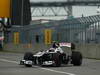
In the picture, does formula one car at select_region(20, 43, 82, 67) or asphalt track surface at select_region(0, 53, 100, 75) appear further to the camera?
formula one car at select_region(20, 43, 82, 67)

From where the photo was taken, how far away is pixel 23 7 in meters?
66.0

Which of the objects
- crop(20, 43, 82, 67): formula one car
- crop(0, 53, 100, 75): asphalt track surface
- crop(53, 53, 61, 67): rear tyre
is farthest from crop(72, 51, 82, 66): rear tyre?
crop(53, 53, 61, 67): rear tyre

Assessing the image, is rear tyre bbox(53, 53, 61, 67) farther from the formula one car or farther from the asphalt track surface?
the asphalt track surface

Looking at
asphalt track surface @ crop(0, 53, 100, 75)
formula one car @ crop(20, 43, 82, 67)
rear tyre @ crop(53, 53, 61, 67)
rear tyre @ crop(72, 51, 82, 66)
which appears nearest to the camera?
asphalt track surface @ crop(0, 53, 100, 75)

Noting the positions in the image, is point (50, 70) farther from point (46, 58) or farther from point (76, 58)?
point (76, 58)

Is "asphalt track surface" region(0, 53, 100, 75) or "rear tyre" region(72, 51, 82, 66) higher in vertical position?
"rear tyre" region(72, 51, 82, 66)

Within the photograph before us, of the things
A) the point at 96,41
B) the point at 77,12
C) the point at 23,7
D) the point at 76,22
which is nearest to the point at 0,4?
the point at 76,22

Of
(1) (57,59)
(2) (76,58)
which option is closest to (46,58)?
(1) (57,59)

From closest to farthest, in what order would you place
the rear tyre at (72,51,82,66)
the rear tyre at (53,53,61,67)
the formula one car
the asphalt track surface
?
1. the asphalt track surface
2. the rear tyre at (53,53,61,67)
3. the formula one car
4. the rear tyre at (72,51,82,66)

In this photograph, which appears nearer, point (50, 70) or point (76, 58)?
point (50, 70)

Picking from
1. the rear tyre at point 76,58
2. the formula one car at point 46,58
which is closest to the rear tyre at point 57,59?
the formula one car at point 46,58

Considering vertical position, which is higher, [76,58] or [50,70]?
[76,58]

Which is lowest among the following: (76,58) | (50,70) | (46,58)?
(50,70)

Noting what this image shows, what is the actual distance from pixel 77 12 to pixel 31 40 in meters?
36.9
